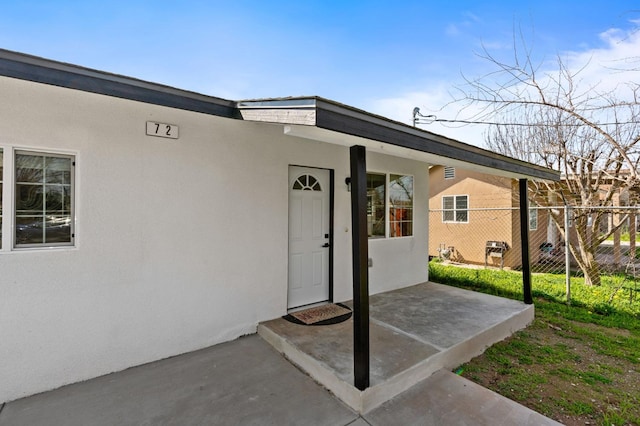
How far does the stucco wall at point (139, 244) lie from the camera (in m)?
2.71

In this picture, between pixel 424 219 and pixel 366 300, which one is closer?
pixel 366 300

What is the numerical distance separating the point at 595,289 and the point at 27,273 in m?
8.86

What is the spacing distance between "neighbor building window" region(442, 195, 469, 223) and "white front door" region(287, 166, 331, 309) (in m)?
7.84

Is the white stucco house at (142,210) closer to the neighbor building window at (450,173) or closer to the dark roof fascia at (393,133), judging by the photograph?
the dark roof fascia at (393,133)

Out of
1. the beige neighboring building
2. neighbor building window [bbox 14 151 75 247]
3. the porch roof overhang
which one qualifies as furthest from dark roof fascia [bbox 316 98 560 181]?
the beige neighboring building

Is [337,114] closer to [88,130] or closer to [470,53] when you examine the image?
[88,130]

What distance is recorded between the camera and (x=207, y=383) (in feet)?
9.51

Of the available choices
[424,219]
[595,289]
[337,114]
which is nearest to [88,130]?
[337,114]

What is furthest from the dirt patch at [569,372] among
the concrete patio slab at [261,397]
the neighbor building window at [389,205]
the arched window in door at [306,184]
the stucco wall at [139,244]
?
the arched window in door at [306,184]

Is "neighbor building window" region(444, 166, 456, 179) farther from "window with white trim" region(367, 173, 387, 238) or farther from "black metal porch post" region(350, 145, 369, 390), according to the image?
"black metal porch post" region(350, 145, 369, 390)

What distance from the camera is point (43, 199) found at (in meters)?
2.84

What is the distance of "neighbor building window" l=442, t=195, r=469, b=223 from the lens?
37.0ft

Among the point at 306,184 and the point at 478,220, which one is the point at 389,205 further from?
the point at 478,220

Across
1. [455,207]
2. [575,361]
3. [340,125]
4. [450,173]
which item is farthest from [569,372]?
[450,173]
